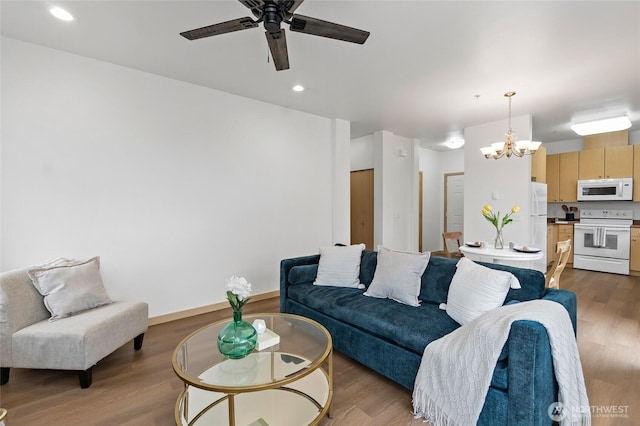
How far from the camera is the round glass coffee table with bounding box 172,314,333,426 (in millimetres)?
1450

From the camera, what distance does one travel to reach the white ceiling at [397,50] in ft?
6.84

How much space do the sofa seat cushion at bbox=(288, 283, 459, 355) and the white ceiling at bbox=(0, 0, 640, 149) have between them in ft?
7.21

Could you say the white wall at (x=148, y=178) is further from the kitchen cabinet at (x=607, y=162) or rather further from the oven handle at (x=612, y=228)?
the kitchen cabinet at (x=607, y=162)

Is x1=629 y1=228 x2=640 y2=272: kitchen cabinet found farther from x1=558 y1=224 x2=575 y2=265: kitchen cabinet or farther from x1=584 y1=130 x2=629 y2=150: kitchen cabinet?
x1=584 y1=130 x2=629 y2=150: kitchen cabinet

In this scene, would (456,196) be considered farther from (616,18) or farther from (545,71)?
(616,18)

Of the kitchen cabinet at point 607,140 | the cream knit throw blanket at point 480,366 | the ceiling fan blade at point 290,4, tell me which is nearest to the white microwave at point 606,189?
the kitchen cabinet at point 607,140

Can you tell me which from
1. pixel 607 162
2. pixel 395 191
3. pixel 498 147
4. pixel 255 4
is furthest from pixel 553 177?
pixel 255 4

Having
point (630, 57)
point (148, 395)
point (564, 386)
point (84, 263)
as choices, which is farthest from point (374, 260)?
point (630, 57)

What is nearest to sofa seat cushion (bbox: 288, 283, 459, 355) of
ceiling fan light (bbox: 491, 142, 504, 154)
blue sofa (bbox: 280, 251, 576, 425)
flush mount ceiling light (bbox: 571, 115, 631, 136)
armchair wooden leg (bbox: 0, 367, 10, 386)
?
blue sofa (bbox: 280, 251, 576, 425)

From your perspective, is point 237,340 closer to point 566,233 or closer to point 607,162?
point 566,233

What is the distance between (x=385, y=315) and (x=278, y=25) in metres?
2.01

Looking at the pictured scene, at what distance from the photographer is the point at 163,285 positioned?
318 centimetres

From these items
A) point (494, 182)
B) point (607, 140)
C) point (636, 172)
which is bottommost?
point (494, 182)

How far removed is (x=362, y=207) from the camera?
5918 mm
